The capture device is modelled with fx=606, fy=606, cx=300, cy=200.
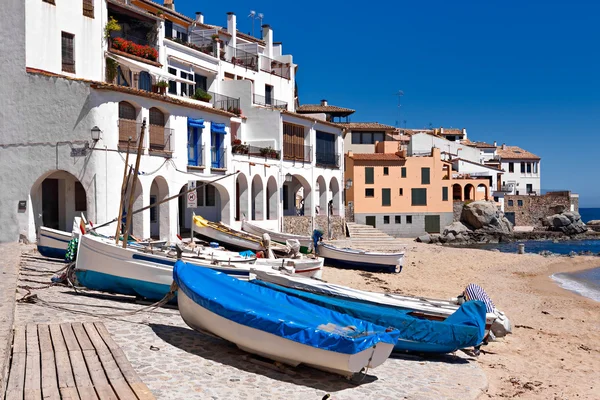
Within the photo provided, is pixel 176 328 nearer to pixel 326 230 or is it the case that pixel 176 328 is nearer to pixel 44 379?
pixel 44 379

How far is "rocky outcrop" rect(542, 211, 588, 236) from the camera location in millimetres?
69250

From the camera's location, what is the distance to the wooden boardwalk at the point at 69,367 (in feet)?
26.5

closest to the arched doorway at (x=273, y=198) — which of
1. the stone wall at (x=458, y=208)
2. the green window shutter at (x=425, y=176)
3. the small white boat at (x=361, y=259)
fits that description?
the small white boat at (x=361, y=259)

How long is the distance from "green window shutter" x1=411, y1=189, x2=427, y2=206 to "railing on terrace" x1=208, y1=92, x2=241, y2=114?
2276 centimetres

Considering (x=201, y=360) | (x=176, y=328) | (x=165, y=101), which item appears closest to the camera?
(x=201, y=360)

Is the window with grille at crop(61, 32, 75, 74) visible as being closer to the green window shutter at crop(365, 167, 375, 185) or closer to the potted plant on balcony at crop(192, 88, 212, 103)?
the potted plant on balcony at crop(192, 88, 212, 103)

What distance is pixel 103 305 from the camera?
557 inches

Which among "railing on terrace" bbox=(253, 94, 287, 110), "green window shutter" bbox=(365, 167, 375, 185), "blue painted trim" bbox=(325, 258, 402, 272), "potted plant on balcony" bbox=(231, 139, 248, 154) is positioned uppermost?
"railing on terrace" bbox=(253, 94, 287, 110)

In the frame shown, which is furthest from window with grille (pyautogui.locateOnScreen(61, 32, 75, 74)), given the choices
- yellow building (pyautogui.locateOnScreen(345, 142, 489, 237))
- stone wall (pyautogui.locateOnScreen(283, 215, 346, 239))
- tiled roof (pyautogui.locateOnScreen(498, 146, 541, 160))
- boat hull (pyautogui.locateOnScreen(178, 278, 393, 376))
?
tiled roof (pyautogui.locateOnScreen(498, 146, 541, 160))

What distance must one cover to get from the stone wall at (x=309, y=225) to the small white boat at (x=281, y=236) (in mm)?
5241


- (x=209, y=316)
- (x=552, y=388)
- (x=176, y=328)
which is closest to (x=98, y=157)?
(x=176, y=328)

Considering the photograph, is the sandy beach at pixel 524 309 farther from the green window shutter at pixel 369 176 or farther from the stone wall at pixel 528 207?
the stone wall at pixel 528 207

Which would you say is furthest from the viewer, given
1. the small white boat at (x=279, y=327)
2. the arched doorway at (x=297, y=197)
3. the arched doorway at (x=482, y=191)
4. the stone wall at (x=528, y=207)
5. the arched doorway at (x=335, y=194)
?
the stone wall at (x=528, y=207)

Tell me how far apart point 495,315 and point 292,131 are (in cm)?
2576
